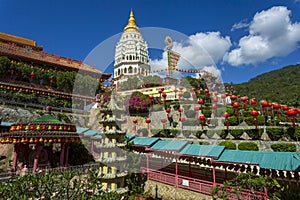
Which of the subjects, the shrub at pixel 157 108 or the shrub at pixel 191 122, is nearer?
the shrub at pixel 191 122

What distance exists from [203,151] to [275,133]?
29.6ft

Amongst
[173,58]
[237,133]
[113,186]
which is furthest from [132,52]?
[113,186]

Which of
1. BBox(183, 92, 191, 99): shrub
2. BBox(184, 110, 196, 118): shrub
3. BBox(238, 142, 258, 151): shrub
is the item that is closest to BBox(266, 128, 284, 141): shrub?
BBox(238, 142, 258, 151): shrub

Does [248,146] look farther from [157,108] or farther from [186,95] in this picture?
[186,95]

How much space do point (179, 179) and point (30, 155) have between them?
35.8ft

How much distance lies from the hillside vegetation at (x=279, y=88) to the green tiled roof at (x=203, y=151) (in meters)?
41.7

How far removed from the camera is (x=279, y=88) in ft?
218

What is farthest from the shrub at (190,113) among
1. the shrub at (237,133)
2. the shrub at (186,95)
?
the shrub at (237,133)

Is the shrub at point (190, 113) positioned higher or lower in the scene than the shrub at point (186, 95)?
lower

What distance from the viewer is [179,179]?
11281 millimetres

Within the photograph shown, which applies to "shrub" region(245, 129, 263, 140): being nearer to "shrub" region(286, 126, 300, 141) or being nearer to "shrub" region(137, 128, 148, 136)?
"shrub" region(286, 126, 300, 141)

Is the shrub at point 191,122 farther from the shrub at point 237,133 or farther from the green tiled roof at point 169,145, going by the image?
the green tiled roof at point 169,145

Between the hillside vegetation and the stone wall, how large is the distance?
141ft

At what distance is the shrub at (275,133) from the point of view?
15.7m
